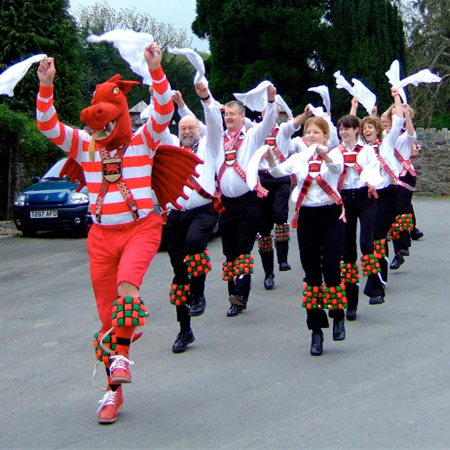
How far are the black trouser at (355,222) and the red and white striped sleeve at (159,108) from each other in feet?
10.1

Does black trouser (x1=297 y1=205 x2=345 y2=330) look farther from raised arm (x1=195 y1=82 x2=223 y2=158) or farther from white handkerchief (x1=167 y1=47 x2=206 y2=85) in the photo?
white handkerchief (x1=167 y1=47 x2=206 y2=85)

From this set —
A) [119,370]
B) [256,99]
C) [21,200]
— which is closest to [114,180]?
[119,370]

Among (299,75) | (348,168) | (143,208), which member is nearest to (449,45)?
(299,75)

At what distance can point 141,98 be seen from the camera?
134 ft

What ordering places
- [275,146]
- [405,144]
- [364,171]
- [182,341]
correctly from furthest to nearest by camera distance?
[405,144] < [275,146] < [364,171] < [182,341]

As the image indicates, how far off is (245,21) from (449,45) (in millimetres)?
11112

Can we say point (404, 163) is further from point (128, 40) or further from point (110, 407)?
point (110, 407)

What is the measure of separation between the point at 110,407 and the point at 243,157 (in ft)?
11.7

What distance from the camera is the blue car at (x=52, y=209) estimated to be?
15.6 metres

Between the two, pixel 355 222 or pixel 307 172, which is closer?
pixel 307 172

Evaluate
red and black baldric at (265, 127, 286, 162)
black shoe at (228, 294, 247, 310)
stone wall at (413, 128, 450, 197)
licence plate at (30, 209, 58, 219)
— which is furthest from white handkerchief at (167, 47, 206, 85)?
stone wall at (413, 128, 450, 197)

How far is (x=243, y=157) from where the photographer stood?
8.16 metres

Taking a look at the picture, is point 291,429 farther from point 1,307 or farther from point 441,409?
point 1,307

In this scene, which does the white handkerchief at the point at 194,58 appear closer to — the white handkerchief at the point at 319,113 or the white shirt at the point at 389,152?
the white handkerchief at the point at 319,113
